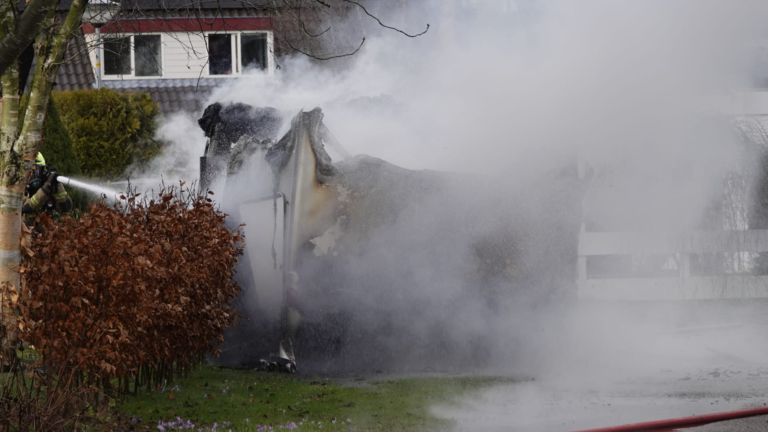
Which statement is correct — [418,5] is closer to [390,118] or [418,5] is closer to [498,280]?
[390,118]

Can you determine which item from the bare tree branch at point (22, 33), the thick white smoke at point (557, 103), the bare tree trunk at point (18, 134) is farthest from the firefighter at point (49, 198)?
the bare tree branch at point (22, 33)

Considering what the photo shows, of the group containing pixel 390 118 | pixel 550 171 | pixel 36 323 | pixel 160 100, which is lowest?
pixel 36 323

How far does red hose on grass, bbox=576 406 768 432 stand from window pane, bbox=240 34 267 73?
16.8m

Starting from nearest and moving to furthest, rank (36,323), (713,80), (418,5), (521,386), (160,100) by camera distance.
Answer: (36,323) → (521,386) → (713,80) → (418,5) → (160,100)

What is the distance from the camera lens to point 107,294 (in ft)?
18.1

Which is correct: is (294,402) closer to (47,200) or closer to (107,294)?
(107,294)

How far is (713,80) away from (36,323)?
9001 mm

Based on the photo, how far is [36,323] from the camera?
533 centimetres

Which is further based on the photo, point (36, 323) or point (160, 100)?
point (160, 100)

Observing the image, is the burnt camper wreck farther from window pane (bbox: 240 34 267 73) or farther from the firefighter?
window pane (bbox: 240 34 267 73)

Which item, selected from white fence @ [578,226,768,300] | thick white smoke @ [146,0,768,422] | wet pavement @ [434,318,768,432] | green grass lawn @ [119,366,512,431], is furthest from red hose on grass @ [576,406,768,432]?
white fence @ [578,226,768,300]

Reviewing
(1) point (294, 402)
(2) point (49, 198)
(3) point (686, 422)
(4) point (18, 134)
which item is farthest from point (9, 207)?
(3) point (686, 422)

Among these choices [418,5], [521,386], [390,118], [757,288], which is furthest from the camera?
[418,5]

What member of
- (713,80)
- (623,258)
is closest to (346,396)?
(623,258)
